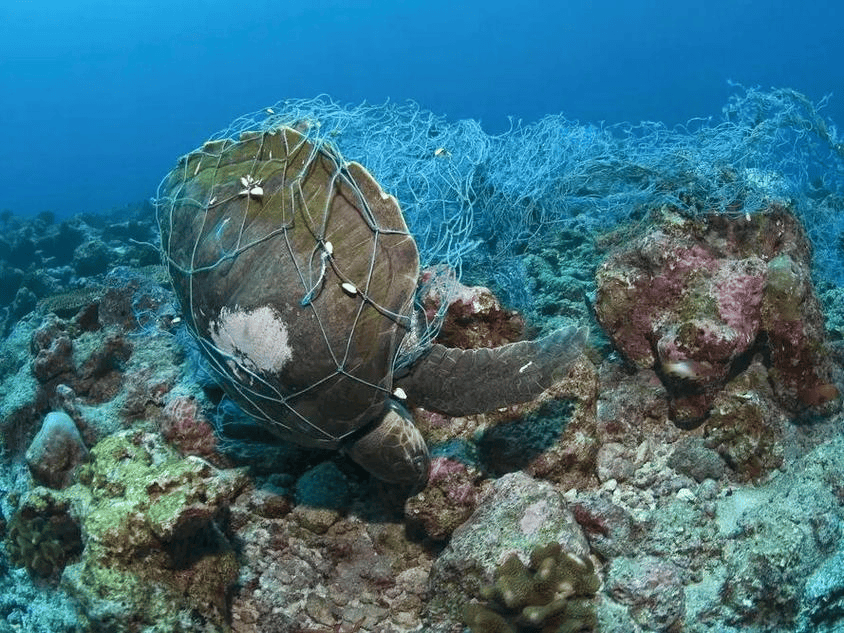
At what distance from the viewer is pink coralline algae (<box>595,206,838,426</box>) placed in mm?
3695

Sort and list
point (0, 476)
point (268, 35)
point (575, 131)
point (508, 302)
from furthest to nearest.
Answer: point (268, 35), point (575, 131), point (0, 476), point (508, 302)

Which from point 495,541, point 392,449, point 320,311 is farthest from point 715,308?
point 320,311

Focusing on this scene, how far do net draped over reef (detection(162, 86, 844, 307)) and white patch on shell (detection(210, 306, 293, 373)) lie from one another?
1.17 metres

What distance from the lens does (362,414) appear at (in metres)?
3.06

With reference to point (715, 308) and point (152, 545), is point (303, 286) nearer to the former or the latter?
point (152, 545)

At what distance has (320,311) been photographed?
9.45ft

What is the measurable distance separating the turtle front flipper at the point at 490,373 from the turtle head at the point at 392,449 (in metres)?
0.24

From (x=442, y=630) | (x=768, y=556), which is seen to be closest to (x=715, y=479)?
(x=768, y=556)

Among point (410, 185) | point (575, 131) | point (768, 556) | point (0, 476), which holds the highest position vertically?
point (575, 131)

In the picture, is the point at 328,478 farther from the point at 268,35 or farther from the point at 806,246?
the point at 268,35

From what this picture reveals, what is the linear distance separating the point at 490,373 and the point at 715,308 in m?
1.62

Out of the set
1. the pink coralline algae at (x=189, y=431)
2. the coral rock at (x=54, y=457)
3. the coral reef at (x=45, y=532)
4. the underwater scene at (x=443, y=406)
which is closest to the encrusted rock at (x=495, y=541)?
the underwater scene at (x=443, y=406)

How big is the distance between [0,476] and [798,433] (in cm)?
632

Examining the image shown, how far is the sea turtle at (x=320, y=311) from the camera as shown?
114 inches
